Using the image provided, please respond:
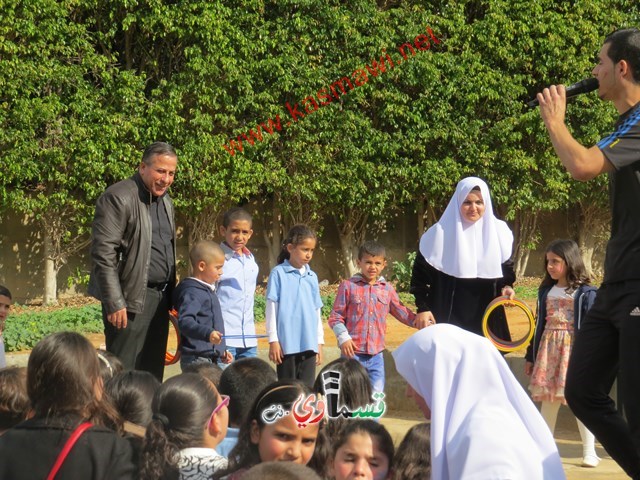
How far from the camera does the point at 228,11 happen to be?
54.6 ft

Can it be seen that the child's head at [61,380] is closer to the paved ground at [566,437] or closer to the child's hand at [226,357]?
the child's hand at [226,357]

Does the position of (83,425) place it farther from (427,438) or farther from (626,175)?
(626,175)

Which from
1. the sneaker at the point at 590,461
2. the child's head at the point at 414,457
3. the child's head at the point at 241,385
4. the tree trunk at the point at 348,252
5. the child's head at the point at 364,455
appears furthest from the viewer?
the tree trunk at the point at 348,252

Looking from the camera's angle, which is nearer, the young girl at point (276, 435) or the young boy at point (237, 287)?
the young girl at point (276, 435)

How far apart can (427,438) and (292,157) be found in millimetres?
14393

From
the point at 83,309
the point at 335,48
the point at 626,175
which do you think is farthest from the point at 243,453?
the point at 335,48

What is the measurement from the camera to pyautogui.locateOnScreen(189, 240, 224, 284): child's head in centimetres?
625

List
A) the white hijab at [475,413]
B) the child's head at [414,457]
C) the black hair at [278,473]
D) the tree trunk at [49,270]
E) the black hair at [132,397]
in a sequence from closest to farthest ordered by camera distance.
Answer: the black hair at [278,473] < the white hijab at [475,413] < the child's head at [414,457] < the black hair at [132,397] < the tree trunk at [49,270]

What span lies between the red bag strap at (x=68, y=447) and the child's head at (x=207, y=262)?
3.21 m

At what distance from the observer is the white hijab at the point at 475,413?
260 centimetres

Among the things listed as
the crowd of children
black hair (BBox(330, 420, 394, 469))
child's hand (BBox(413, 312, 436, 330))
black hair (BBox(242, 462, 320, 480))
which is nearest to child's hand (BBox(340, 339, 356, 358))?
child's hand (BBox(413, 312, 436, 330))

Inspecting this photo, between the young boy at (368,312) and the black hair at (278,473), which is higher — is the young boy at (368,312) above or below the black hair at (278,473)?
above

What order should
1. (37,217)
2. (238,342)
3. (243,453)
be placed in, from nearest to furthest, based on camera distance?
(243,453) → (238,342) → (37,217)

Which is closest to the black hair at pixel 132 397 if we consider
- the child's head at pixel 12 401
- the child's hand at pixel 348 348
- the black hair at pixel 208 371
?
the child's head at pixel 12 401
